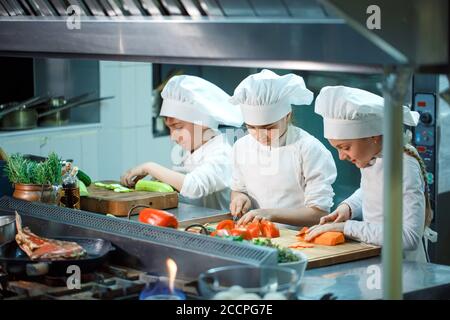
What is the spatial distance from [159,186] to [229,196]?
0.47 meters

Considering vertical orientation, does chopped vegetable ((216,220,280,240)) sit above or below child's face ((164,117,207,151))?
below

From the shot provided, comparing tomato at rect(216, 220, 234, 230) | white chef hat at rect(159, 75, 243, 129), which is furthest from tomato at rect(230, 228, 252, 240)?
white chef hat at rect(159, 75, 243, 129)

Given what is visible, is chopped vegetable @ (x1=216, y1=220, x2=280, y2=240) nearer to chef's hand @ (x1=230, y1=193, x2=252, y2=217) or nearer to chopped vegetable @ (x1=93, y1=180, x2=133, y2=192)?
chef's hand @ (x1=230, y1=193, x2=252, y2=217)

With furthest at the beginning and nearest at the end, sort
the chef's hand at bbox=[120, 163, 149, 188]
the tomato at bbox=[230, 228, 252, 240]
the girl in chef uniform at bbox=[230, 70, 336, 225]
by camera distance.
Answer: the chef's hand at bbox=[120, 163, 149, 188], the girl in chef uniform at bbox=[230, 70, 336, 225], the tomato at bbox=[230, 228, 252, 240]

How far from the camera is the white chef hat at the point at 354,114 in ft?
11.5

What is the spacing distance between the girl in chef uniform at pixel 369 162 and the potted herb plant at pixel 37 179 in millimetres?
1080

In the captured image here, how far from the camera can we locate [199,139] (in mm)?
4578

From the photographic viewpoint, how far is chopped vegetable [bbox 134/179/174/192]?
4.31 metres

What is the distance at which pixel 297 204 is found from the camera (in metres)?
4.21

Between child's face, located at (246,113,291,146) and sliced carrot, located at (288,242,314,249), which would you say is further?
child's face, located at (246,113,291,146)

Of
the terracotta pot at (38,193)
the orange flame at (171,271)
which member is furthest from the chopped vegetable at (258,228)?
the terracotta pot at (38,193)

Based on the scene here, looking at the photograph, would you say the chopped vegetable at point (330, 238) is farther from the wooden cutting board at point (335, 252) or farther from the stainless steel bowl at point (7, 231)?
the stainless steel bowl at point (7, 231)
